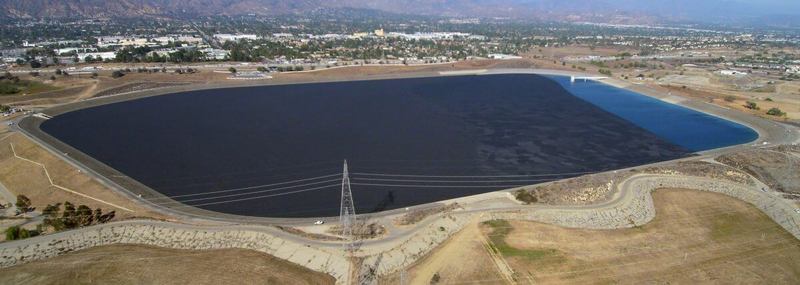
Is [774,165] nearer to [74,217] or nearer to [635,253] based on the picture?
[635,253]

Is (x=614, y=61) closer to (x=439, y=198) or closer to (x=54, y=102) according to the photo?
(x=439, y=198)

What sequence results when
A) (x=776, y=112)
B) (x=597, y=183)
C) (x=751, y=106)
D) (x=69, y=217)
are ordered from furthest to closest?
(x=751, y=106) < (x=776, y=112) < (x=597, y=183) < (x=69, y=217)

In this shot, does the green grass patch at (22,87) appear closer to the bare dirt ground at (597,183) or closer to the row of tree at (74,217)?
the row of tree at (74,217)

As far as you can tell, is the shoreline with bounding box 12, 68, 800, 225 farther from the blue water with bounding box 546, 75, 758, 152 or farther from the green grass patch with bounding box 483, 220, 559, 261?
the green grass patch with bounding box 483, 220, 559, 261

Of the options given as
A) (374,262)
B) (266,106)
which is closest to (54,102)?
(266,106)

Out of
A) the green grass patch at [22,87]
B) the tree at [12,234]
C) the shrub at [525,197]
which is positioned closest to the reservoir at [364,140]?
the shrub at [525,197]

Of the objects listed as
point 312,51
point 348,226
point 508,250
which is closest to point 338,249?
point 348,226
